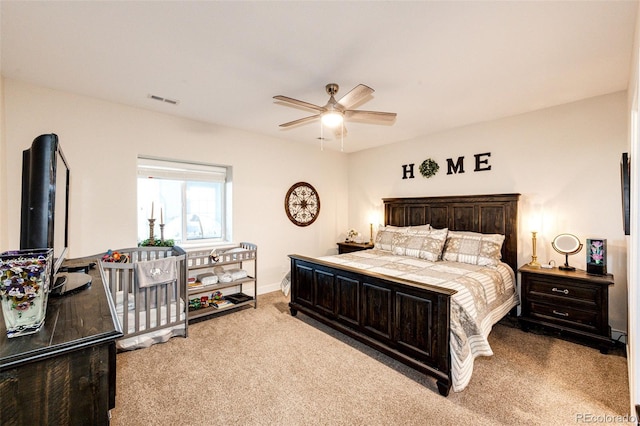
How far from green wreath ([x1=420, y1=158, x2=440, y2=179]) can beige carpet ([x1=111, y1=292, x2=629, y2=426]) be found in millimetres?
2408

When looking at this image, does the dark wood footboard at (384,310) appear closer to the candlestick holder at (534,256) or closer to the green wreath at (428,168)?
the candlestick holder at (534,256)

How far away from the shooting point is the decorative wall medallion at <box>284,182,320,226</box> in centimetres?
489

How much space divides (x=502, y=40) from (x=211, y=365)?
3.45 meters

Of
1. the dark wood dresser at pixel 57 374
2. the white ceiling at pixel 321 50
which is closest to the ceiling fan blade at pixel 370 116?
the white ceiling at pixel 321 50

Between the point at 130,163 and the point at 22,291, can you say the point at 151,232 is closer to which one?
the point at 130,163

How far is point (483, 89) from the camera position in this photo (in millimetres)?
2852

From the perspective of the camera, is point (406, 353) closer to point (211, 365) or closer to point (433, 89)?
point (211, 365)

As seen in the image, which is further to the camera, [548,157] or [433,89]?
[548,157]

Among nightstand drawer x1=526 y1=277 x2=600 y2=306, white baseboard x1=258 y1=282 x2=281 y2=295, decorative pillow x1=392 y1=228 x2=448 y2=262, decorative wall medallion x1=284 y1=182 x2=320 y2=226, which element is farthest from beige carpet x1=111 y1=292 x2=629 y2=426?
decorative wall medallion x1=284 y1=182 x2=320 y2=226

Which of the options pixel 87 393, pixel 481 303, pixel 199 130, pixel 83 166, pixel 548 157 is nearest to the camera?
pixel 87 393

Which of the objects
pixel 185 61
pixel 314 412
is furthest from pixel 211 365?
pixel 185 61

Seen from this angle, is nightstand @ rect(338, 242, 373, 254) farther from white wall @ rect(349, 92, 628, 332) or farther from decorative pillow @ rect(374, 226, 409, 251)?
white wall @ rect(349, 92, 628, 332)

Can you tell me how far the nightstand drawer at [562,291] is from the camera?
2731 millimetres

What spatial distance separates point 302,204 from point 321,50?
3.13 metres
